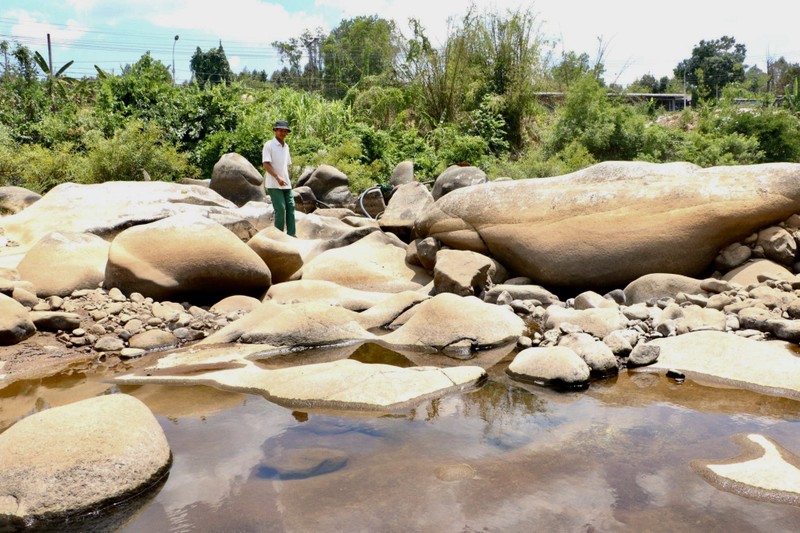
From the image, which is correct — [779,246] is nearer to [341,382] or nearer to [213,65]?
[341,382]

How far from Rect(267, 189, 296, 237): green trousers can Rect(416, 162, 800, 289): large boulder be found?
284 centimetres

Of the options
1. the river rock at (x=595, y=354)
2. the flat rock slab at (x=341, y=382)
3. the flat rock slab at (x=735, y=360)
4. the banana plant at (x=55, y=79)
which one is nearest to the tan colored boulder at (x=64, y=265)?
the flat rock slab at (x=341, y=382)

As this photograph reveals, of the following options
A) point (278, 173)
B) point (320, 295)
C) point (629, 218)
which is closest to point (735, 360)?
point (629, 218)

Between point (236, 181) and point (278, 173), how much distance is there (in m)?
4.55

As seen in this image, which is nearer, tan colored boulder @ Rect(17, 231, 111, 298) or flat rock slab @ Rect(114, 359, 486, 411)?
flat rock slab @ Rect(114, 359, 486, 411)

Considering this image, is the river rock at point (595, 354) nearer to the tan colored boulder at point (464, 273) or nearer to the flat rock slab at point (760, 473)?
the flat rock slab at point (760, 473)

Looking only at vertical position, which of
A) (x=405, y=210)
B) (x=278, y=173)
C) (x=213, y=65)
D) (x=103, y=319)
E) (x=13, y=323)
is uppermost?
(x=213, y=65)

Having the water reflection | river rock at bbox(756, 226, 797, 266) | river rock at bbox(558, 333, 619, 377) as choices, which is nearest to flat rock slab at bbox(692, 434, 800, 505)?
the water reflection

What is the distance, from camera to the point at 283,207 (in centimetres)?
968

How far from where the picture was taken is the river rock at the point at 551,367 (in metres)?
4.71

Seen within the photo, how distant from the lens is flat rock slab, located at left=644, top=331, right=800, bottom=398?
452 cm

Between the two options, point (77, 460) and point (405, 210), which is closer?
point (77, 460)

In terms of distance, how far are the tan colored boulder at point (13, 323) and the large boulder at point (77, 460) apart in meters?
2.41

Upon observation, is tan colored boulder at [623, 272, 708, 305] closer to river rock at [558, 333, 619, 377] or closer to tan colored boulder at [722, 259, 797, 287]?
tan colored boulder at [722, 259, 797, 287]
